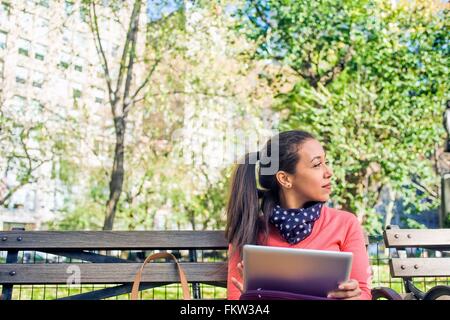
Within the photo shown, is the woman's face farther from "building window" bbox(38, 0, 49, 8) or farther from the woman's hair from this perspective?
"building window" bbox(38, 0, 49, 8)

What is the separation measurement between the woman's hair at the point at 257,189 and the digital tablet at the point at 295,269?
0.41 meters

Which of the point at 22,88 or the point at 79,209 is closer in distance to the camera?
the point at 22,88

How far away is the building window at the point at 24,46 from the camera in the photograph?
11670 mm

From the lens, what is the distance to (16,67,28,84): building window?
1238cm

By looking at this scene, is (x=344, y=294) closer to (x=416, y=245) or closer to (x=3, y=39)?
(x=416, y=245)

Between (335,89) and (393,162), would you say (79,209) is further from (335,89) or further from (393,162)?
(393,162)

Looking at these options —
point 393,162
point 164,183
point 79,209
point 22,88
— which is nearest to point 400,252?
point 393,162

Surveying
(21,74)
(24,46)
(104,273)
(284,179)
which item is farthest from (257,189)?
(21,74)

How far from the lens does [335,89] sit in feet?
40.6

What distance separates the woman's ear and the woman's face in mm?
20

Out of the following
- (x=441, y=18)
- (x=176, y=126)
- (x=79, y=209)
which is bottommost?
(x=79, y=209)

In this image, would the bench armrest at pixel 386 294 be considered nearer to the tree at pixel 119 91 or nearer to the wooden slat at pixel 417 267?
the wooden slat at pixel 417 267
